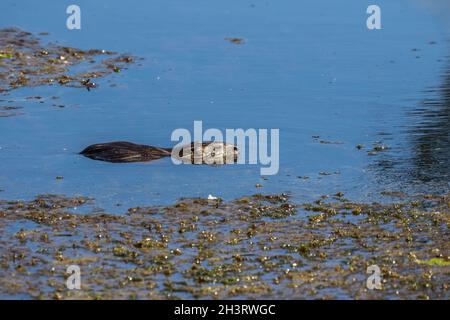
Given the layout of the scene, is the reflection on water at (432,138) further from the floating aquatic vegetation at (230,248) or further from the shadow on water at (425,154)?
the floating aquatic vegetation at (230,248)

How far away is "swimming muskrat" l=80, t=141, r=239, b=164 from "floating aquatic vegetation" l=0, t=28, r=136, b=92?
201 inches

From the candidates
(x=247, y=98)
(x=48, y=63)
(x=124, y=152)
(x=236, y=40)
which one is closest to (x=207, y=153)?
(x=124, y=152)

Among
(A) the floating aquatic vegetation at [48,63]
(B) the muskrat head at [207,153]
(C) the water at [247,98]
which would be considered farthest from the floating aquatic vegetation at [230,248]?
(A) the floating aquatic vegetation at [48,63]

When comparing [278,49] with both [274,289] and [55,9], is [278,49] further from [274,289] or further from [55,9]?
[274,289]

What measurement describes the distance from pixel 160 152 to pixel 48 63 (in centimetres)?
748

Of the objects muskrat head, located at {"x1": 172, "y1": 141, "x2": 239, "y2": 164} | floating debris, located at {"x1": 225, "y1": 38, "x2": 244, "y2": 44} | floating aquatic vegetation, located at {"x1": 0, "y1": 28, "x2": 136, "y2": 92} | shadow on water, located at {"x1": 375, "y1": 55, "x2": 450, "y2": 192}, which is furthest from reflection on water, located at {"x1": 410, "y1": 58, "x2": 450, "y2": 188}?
floating aquatic vegetation, located at {"x1": 0, "y1": 28, "x2": 136, "y2": 92}

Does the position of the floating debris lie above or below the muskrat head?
above

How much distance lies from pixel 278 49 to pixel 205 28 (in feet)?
8.64

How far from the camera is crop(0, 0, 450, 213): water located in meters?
16.8

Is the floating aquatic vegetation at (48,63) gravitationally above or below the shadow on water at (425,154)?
above

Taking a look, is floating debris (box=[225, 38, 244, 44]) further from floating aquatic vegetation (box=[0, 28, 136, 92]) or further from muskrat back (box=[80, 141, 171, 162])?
muskrat back (box=[80, 141, 171, 162])

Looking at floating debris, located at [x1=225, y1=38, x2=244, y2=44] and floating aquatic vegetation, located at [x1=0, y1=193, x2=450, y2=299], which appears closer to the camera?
floating aquatic vegetation, located at [x1=0, y1=193, x2=450, y2=299]

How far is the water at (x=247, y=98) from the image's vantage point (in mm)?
16797

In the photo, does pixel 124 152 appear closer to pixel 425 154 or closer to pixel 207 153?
pixel 207 153
